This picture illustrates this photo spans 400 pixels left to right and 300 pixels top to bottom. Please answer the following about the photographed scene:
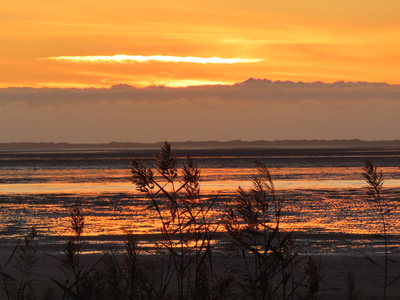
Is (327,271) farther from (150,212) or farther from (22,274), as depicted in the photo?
(150,212)

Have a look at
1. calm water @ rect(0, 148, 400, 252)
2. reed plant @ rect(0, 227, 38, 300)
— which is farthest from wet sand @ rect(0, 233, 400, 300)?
calm water @ rect(0, 148, 400, 252)

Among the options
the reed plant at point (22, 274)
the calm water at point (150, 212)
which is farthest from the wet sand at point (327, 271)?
the calm water at point (150, 212)

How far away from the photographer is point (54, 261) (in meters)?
17.0

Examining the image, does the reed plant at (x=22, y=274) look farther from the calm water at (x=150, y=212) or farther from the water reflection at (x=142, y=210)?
the calm water at (x=150, y=212)

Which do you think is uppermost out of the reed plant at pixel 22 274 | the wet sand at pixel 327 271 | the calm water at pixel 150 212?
the reed plant at pixel 22 274

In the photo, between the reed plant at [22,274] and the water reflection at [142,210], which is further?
the water reflection at [142,210]

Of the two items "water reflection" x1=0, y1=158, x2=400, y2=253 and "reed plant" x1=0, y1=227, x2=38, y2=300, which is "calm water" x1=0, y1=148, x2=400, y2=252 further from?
"reed plant" x1=0, y1=227, x2=38, y2=300

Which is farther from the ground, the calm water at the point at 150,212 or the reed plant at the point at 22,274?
the reed plant at the point at 22,274

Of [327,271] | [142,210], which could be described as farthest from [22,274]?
[142,210]

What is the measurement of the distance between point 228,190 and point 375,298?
27.4 m

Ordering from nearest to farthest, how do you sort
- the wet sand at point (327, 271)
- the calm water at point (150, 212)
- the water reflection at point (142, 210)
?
the wet sand at point (327, 271)
the calm water at point (150, 212)
the water reflection at point (142, 210)

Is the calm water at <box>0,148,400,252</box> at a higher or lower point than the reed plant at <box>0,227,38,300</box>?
lower

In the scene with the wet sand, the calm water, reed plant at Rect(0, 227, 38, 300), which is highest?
reed plant at Rect(0, 227, 38, 300)

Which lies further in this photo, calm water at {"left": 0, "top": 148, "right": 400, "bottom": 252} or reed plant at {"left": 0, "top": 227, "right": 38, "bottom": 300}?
calm water at {"left": 0, "top": 148, "right": 400, "bottom": 252}
